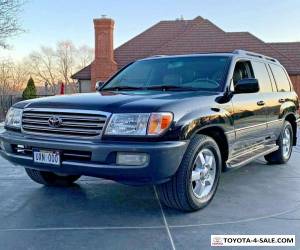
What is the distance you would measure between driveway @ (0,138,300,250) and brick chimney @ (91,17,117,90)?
777 inches

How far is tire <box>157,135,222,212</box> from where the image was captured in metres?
4.04

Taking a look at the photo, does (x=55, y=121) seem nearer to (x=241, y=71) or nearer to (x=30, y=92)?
(x=241, y=71)

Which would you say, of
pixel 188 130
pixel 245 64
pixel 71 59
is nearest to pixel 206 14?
pixel 245 64

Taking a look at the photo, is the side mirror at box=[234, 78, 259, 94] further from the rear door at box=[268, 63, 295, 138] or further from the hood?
the rear door at box=[268, 63, 295, 138]

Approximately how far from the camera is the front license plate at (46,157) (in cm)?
399

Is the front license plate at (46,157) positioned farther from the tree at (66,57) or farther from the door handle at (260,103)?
the tree at (66,57)

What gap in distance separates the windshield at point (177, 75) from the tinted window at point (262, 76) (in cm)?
88

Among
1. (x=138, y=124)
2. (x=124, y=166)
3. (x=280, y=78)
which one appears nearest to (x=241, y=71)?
(x=280, y=78)

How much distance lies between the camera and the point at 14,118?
454cm

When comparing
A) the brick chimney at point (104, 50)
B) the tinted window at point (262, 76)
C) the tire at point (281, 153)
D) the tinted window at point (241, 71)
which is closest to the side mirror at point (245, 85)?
the tinted window at point (241, 71)

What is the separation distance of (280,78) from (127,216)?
4.17m

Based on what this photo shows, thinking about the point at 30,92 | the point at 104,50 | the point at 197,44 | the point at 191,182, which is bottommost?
the point at 30,92

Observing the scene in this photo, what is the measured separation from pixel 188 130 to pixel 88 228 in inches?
54.1

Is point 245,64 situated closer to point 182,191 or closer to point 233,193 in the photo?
point 233,193
